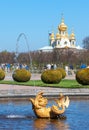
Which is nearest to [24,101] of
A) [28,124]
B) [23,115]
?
[23,115]

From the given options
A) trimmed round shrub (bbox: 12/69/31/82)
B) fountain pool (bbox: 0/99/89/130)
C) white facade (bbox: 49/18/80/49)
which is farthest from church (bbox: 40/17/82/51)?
fountain pool (bbox: 0/99/89/130)

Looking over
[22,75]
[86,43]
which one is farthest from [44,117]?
[86,43]

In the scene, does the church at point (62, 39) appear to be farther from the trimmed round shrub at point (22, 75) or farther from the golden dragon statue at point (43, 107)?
the golden dragon statue at point (43, 107)

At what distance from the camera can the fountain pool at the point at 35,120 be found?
436 inches

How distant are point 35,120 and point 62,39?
3718 inches

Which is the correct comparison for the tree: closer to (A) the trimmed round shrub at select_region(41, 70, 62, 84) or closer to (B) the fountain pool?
(A) the trimmed round shrub at select_region(41, 70, 62, 84)

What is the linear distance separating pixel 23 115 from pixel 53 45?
321ft

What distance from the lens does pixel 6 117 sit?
511 inches

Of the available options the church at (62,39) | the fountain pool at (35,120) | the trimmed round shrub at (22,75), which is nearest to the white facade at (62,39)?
the church at (62,39)

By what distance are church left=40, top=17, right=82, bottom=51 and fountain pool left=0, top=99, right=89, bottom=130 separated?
8603 cm

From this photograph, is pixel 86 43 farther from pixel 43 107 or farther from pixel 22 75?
pixel 43 107

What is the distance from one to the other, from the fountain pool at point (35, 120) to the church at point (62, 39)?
8603cm

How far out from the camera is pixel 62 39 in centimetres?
10644

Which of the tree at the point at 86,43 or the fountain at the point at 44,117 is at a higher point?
the tree at the point at 86,43
